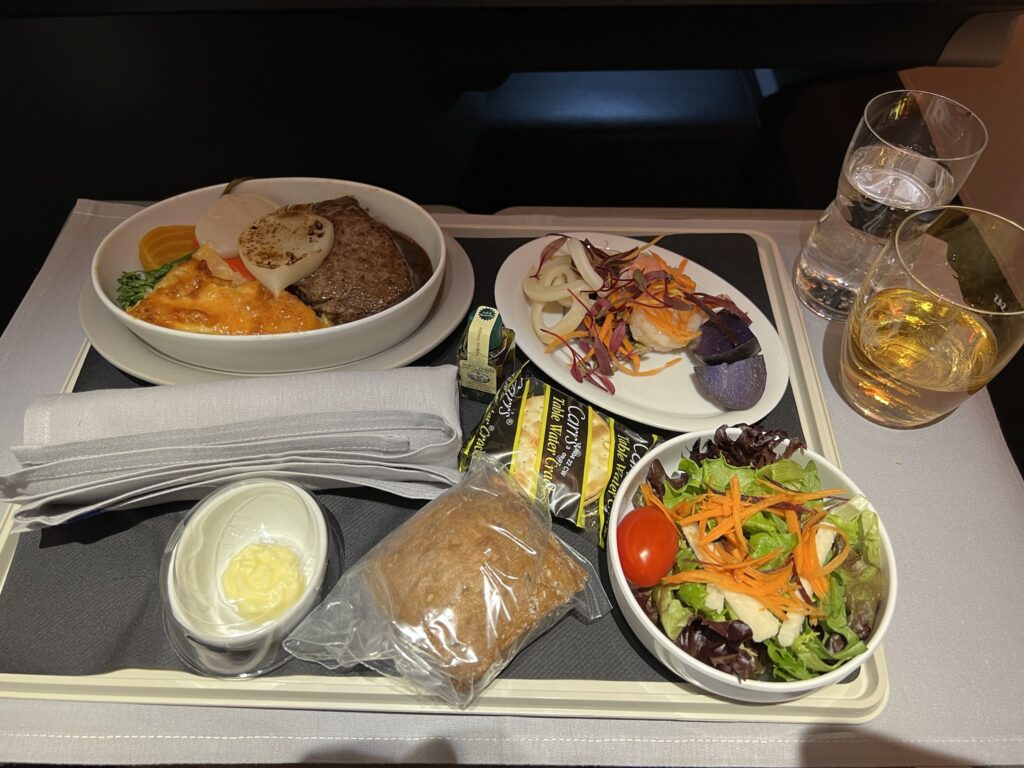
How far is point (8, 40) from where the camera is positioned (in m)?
1.77

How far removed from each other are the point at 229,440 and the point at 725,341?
0.75 meters

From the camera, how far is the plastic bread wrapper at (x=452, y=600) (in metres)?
0.77

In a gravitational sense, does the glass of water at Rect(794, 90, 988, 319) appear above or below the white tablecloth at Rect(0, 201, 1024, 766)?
above

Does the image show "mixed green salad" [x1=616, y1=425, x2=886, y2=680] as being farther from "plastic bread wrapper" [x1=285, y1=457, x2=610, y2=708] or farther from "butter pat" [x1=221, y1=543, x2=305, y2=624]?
"butter pat" [x1=221, y1=543, x2=305, y2=624]

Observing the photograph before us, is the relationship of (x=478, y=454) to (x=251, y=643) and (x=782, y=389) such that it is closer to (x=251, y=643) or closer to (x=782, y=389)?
(x=251, y=643)

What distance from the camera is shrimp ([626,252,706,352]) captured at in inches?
43.2

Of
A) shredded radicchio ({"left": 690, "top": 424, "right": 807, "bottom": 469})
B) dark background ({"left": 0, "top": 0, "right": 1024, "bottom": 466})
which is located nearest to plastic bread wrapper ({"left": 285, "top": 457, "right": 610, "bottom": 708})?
shredded radicchio ({"left": 690, "top": 424, "right": 807, "bottom": 469})

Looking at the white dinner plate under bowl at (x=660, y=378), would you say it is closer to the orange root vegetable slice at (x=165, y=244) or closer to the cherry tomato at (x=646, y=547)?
the cherry tomato at (x=646, y=547)

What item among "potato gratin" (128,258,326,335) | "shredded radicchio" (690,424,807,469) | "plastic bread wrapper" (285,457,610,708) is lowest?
"plastic bread wrapper" (285,457,610,708)

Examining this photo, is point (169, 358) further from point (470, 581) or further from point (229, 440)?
point (470, 581)

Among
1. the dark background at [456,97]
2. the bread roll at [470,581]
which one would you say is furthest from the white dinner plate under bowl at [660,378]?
the dark background at [456,97]

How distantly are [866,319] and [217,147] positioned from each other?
1.77m

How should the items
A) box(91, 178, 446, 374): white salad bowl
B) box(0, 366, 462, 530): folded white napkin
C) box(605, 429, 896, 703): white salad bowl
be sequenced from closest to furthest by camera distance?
box(605, 429, 896, 703): white salad bowl < box(0, 366, 462, 530): folded white napkin < box(91, 178, 446, 374): white salad bowl

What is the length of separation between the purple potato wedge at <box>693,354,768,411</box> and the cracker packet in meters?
0.13
